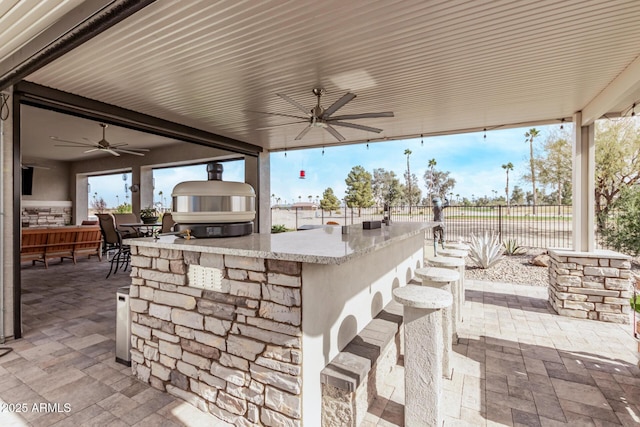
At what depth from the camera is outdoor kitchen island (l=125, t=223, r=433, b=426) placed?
149 cm

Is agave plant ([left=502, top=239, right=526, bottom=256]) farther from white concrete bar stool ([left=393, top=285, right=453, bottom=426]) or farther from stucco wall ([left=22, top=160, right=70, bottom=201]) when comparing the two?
stucco wall ([left=22, top=160, right=70, bottom=201])

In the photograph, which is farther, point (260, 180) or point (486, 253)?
point (260, 180)

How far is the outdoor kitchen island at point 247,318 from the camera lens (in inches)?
58.7

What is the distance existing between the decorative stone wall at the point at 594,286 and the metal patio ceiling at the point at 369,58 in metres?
1.77

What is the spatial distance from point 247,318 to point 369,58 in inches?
99.9

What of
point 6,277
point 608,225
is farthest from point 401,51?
point 608,225

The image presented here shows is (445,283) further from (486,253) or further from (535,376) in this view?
(486,253)

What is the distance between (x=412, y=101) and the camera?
4008 mm

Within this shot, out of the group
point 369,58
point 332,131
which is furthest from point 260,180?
point 369,58

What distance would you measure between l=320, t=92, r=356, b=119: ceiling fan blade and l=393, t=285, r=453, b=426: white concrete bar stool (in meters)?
2.30

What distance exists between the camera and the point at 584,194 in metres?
3.80

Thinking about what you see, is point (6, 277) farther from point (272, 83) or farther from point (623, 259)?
point (623, 259)

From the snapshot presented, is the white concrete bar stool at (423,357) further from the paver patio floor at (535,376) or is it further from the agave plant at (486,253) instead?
the agave plant at (486,253)

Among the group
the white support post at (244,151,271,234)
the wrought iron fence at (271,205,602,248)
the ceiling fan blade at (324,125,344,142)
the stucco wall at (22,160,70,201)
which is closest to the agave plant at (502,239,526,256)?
the wrought iron fence at (271,205,602,248)
